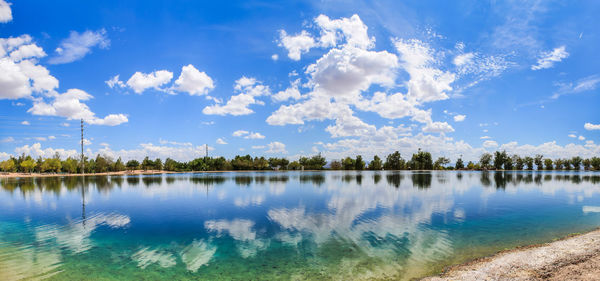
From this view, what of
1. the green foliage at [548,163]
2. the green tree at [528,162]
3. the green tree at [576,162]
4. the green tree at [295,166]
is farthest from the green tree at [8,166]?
the green tree at [576,162]

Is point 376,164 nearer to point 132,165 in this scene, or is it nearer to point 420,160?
point 420,160

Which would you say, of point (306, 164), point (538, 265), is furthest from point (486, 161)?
point (538, 265)

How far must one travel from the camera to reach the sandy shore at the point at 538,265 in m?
9.12

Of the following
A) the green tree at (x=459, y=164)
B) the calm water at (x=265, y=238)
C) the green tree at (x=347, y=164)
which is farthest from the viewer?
the green tree at (x=459, y=164)

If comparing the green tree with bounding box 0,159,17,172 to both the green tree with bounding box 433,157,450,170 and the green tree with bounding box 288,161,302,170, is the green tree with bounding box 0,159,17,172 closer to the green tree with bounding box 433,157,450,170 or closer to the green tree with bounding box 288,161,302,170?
the green tree with bounding box 288,161,302,170

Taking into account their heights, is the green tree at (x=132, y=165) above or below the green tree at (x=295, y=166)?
above

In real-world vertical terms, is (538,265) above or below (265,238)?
above

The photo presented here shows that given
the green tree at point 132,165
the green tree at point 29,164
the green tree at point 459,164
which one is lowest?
the green tree at point 459,164

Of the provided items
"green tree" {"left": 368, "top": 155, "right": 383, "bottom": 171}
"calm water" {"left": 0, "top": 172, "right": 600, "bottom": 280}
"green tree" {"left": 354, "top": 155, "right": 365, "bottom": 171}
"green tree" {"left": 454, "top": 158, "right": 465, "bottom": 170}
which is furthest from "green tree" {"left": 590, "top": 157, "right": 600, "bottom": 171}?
"calm water" {"left": 0, "top": 172, "right": 600, "bottom": 280}

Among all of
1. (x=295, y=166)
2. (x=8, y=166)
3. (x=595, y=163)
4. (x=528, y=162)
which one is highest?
(x=8, y=166)

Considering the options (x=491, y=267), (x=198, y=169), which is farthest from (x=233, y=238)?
(x=198, y=169)

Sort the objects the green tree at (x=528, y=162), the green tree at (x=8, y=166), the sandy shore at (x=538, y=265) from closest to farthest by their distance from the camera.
Answer: the sandy shore at (x=538, y=265) < the green tree at (x=8, y=166) < the green tree at (x=528, y=162)

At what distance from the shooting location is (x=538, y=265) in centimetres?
1020

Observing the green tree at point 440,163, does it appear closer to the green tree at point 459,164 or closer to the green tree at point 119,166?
the green tree at point 459,164
